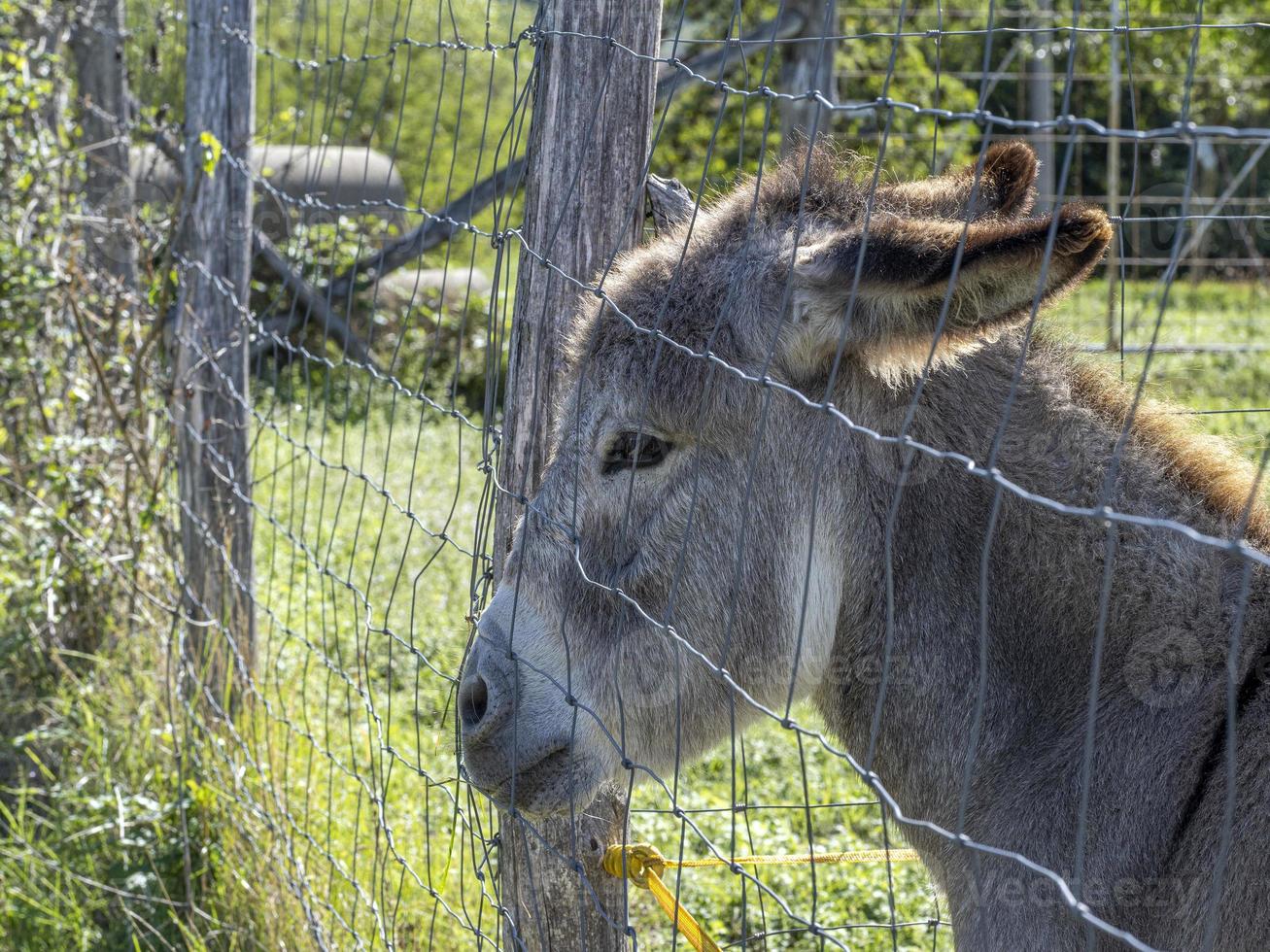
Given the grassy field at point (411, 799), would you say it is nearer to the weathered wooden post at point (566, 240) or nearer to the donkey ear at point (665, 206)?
the weathered wooden post at point (566, 240)

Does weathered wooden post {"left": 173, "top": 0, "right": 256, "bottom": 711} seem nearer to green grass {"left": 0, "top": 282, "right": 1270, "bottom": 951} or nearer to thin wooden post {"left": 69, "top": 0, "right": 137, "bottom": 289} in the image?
green grass {"left": 0, "top": 282, "right": 1270, "bottom": 951}

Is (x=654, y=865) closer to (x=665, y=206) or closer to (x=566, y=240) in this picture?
(x=566, y=240)

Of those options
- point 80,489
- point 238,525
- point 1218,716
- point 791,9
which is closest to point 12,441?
point 80,489

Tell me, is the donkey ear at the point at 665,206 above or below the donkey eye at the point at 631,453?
above

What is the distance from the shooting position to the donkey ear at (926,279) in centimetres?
153

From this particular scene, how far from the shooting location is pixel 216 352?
13.2 ft

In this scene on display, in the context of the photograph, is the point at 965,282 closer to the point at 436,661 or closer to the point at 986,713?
the point at 986,713

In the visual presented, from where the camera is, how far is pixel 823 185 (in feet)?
7.24

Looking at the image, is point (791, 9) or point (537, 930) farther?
point (791, 9)

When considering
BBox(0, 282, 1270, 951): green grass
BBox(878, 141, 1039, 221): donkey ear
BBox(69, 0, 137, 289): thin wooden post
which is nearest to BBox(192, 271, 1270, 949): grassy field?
BBox(0, 282, 1270, 951): green grass

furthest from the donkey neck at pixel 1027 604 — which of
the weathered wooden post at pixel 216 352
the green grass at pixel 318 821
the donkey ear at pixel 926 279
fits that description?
the weathered wooden post at pixel 216 352

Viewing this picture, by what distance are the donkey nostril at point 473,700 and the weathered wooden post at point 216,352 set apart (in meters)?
1.90

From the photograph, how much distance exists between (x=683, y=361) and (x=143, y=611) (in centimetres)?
310

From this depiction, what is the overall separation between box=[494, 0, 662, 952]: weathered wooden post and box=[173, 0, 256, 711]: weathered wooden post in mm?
1774
